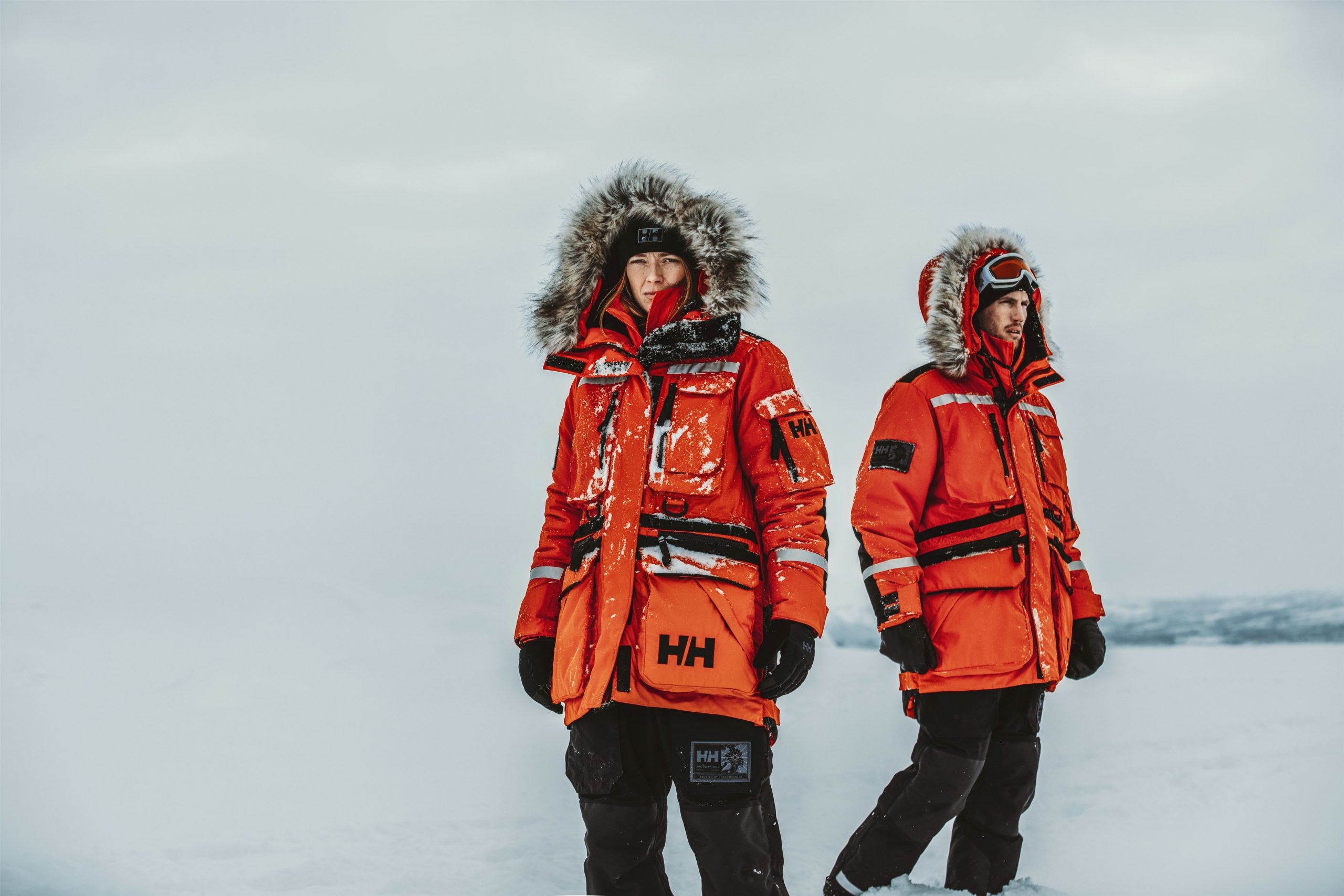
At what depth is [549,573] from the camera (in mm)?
2779

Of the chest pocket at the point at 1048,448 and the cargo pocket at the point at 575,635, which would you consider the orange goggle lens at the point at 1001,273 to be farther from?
the cargo pocket at the point at 575,635

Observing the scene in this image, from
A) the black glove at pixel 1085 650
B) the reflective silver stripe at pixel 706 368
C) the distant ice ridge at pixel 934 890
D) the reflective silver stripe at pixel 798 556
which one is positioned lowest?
the distant ice ridge at pixel 934 890

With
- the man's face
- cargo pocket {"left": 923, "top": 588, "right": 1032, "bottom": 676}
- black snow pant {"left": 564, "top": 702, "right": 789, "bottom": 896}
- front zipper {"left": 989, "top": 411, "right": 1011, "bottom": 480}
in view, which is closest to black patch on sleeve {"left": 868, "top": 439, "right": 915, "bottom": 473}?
front zipper {"left": 989, "top": 411, "right": 1011, "bottom": 480}

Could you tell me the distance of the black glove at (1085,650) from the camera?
3328 mm

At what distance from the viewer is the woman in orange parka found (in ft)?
7.83

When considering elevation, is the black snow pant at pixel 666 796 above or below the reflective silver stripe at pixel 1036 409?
below

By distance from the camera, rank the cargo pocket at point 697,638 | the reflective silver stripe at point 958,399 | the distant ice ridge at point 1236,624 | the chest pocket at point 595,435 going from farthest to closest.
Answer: the distant ice ridge at point 1236,624
the reflective silver stripe at point 958,399
the chest pocket at point 595,435
the cargo pocket at point 697,638

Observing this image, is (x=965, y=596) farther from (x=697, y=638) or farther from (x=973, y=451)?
(x=697, y=638)

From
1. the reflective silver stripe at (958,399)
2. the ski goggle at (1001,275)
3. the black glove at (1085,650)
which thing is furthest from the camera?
the ski goggle at (1001,275)

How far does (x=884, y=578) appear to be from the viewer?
9.98 feet

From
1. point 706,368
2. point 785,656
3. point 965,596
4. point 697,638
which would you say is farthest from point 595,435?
point 965,596

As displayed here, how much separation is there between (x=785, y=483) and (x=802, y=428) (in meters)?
0.16

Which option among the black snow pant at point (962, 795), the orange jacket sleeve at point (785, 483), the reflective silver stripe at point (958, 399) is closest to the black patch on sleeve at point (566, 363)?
the orange jacket sleeve at point (785, 483)

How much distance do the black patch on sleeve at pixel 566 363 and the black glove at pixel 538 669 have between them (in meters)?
0.68
